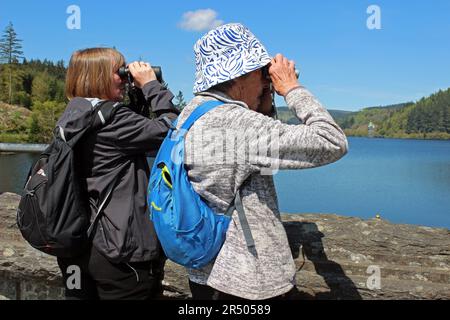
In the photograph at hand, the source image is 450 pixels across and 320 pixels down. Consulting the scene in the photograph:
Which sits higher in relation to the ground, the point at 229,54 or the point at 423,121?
the point at 423,121

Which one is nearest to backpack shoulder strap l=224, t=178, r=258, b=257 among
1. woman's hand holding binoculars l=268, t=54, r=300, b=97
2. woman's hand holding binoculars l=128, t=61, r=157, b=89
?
woman's hand holding binoculars l=268, t=54, r=300, b=97

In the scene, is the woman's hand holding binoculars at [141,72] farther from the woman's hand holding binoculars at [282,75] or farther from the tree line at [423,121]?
the tree line at [423,121]

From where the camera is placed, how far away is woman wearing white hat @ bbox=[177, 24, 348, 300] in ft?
5.99

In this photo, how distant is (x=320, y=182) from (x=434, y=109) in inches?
5244

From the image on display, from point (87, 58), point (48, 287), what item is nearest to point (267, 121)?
point (87, 58)

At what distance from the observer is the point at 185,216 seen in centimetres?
188

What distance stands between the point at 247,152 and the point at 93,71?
1.01 m

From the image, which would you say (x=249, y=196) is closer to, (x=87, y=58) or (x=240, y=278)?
(x=240, y=278)

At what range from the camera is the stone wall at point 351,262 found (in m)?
2.67

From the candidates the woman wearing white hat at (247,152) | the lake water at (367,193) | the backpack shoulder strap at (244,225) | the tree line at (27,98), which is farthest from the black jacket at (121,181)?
the tree line at (27,98)

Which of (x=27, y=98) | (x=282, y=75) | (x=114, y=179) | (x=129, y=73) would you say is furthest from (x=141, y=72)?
(x=27, y=98)

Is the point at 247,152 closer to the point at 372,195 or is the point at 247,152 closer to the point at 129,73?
the point at 129,73

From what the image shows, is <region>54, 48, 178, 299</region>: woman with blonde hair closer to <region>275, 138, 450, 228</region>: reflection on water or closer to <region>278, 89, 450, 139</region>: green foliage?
<region>275, 138, 450, 228</region>: reflection on water

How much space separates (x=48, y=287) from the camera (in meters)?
3.26
